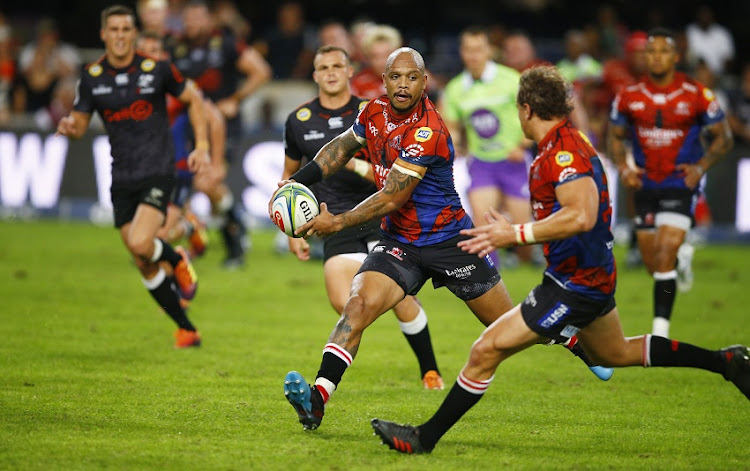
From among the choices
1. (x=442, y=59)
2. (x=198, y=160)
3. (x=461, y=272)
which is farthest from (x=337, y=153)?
(x=442, y=59)

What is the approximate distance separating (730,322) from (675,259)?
1805 millimetres

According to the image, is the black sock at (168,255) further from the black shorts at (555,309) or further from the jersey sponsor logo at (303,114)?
the black shorts at (555,309)

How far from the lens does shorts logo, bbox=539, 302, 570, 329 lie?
20.5 ft

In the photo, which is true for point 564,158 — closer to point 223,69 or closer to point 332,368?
point 332,368

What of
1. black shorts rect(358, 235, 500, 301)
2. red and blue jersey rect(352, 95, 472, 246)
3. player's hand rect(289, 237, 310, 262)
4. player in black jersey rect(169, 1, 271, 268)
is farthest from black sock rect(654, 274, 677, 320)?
player in black jersey rect(169, 1, 271, 268)

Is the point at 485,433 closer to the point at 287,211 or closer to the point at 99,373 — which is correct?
the point at 287,211

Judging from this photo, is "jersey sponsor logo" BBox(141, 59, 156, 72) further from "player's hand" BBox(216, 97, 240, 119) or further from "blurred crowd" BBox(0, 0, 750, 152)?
"blurred crowd" BBox(0, 0, 750, 152)

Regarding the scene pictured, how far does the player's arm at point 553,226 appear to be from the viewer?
594 cm

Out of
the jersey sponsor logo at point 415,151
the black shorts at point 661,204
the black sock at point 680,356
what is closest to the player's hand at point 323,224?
the jersey sponsor logo at point 415,151

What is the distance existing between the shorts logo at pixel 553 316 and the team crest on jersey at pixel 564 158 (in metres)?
0.82

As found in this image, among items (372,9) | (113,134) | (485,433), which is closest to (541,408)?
(485,433)

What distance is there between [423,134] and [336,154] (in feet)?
2.45

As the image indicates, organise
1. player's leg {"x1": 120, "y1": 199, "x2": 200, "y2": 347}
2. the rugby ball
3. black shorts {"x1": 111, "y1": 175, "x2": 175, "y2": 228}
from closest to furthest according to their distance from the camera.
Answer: the rugby ball → player's leg {"x1": 120, "y1": 199, "x2": 200, "y2": 347} → black shorts {"x1": 111, "y1": 175, "x2": 175, "y2": 228}

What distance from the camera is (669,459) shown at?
254 inches
